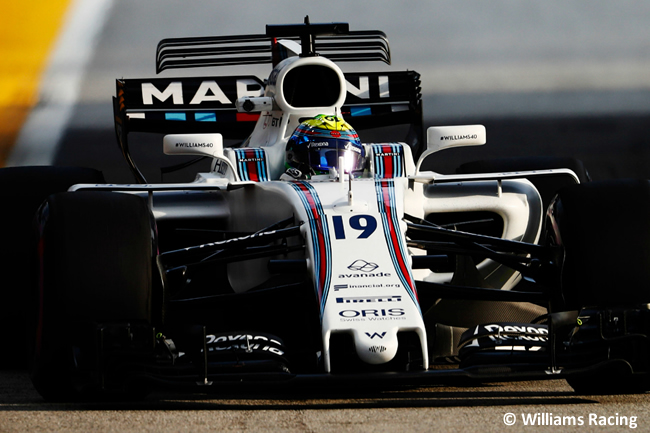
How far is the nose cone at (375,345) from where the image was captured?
4.09 metres

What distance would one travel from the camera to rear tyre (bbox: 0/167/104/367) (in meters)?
5.70

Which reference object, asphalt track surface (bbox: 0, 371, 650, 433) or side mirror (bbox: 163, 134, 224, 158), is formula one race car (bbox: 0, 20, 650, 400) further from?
asphalt track surface (bbox: 0, 371, 650, 433)

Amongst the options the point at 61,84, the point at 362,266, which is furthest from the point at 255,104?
the point at 61,84

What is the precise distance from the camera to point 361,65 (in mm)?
18609

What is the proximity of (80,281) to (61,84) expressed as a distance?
456 inches

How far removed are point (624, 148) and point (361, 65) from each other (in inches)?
196

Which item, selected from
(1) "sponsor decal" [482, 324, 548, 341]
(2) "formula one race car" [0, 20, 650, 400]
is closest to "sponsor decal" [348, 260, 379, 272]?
(2) "formula one race car" [0, 20, 650, 400]

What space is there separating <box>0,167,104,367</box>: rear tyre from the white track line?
26.4ft

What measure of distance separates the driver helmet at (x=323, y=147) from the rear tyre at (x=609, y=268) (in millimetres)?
1422

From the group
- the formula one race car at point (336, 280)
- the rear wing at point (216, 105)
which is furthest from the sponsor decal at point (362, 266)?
the rear wing at point (216, 105)

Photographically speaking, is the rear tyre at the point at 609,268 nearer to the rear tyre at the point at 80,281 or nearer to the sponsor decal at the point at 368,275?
the sponsor decal at the point at 368,275

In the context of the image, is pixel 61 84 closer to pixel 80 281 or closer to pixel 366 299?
pixel 80 281

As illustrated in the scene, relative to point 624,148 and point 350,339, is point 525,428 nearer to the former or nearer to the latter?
point 350,339

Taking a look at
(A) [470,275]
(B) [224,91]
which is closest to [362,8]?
(B) [224,91]
